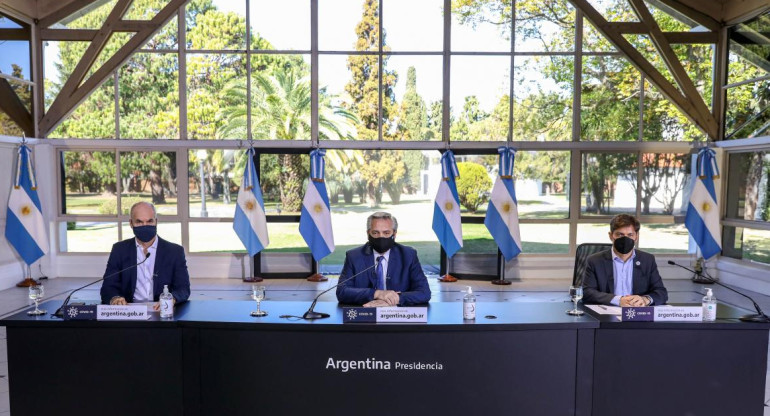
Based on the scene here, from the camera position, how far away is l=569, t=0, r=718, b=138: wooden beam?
301 inches

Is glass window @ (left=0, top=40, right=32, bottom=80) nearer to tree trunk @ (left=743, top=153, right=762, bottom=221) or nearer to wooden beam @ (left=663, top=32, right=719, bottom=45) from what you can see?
wooden beam @ (left=663, top=32, right=719, bottom=45)

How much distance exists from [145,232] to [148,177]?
5.28 metres

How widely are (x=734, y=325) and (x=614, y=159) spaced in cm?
593

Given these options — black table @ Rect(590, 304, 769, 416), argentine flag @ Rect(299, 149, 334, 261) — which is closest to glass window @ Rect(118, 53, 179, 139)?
argentine flag @ Rect(299, 149, 334, 261)

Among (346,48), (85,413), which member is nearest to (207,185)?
(346,48)

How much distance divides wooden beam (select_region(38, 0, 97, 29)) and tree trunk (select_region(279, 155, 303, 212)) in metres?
3.54

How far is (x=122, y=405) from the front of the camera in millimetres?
2598

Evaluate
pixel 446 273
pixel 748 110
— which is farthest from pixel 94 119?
pixel 748 110

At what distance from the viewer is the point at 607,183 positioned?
822cm

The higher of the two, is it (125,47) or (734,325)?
(125,47)

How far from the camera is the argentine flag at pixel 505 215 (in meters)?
7.45

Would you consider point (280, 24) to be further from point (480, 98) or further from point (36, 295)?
point (36, 295)

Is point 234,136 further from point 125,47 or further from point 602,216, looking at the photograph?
point 602,216

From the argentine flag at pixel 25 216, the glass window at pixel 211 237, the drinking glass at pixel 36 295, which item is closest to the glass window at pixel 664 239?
the glass window at pixel 211 237
